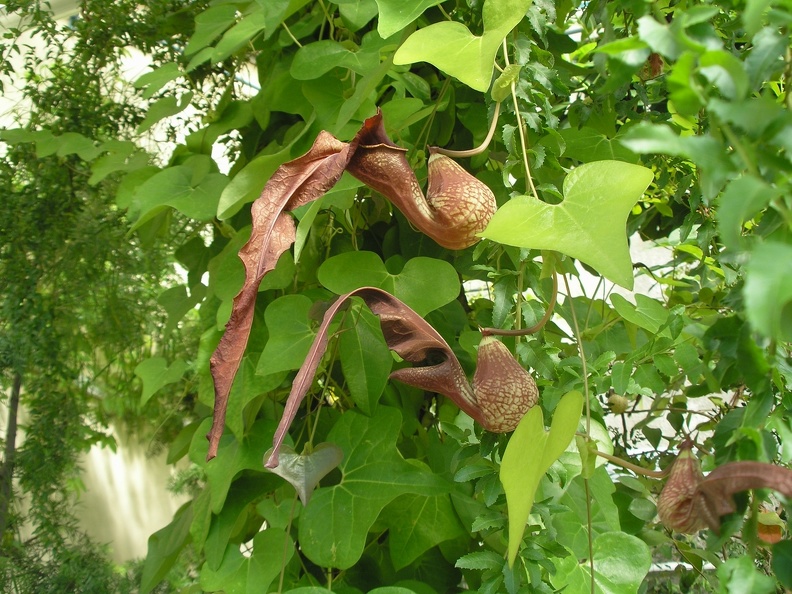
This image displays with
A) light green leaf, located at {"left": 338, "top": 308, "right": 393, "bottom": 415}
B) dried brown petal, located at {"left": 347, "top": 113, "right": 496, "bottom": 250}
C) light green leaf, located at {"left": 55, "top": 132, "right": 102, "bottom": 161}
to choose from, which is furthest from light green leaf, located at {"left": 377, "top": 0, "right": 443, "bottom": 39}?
light green leaf, located at {"left": 55, "top": 132, "right": 102, "bottom": 161}

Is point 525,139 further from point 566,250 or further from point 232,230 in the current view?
point 232,230

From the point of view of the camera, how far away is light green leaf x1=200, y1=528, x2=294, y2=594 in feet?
1.76

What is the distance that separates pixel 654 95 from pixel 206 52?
1.27ft

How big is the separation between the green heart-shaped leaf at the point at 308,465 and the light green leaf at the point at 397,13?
0.25 metres

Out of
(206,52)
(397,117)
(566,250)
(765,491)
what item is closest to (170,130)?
(206,52)

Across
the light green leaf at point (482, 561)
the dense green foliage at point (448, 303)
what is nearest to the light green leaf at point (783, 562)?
the dense green foliage at point (448, 303)

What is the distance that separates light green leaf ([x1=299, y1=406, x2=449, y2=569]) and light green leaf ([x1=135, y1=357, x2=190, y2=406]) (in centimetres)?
19

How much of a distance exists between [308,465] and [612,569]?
21 centimetres

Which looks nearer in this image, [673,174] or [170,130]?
[673,174]

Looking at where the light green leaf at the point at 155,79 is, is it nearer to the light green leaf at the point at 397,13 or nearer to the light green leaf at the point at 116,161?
the light green leaf at the point at 116,161

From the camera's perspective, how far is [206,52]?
636 mm

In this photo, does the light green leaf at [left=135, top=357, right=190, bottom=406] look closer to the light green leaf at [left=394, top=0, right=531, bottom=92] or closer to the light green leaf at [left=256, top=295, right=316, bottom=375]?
the light green leaf at [left=256, top=295, right=316, bottom=375]

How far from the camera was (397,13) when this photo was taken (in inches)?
17.6

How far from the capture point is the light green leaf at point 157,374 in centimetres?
67
